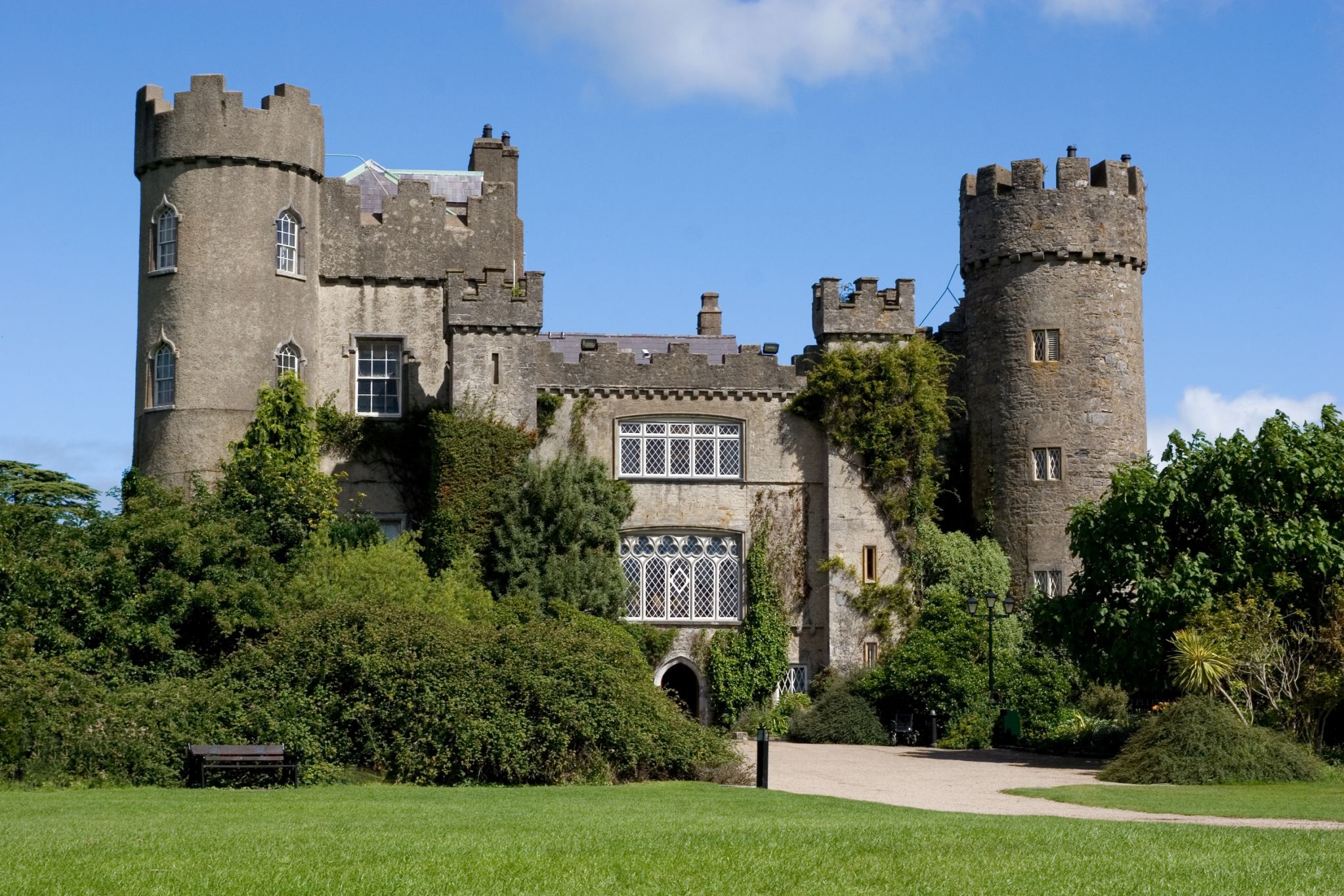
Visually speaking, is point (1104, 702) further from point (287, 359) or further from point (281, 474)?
point (287, 359)

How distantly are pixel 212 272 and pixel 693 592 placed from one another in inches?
470

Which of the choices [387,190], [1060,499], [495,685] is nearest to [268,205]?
[387,190]

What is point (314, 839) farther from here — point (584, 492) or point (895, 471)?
point (895, 471)

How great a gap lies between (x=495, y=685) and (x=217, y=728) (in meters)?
3.73

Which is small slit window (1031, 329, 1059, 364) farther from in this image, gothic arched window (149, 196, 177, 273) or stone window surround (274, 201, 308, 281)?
gothic arched window (149, 196, 177, 273)

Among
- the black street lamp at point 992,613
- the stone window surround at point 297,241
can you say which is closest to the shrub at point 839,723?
the black street lamp at point 992,613

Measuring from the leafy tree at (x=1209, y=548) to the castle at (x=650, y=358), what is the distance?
7.31m

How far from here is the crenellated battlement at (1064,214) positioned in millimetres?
36656

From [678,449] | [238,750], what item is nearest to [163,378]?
[678,449]

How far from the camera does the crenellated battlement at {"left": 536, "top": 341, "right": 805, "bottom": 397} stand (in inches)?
1417

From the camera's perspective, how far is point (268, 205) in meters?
35.1

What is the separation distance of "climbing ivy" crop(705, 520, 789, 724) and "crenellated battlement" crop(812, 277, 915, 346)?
4958 mm

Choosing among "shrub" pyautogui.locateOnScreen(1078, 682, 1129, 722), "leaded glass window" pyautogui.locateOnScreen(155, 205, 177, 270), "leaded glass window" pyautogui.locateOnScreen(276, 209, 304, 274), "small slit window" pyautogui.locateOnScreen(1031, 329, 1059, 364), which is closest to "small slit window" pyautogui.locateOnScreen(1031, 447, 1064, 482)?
"small slit window" pyautogui.locateOnScreen(1031, 329, 1059, 364)

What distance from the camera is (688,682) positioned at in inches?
1428
